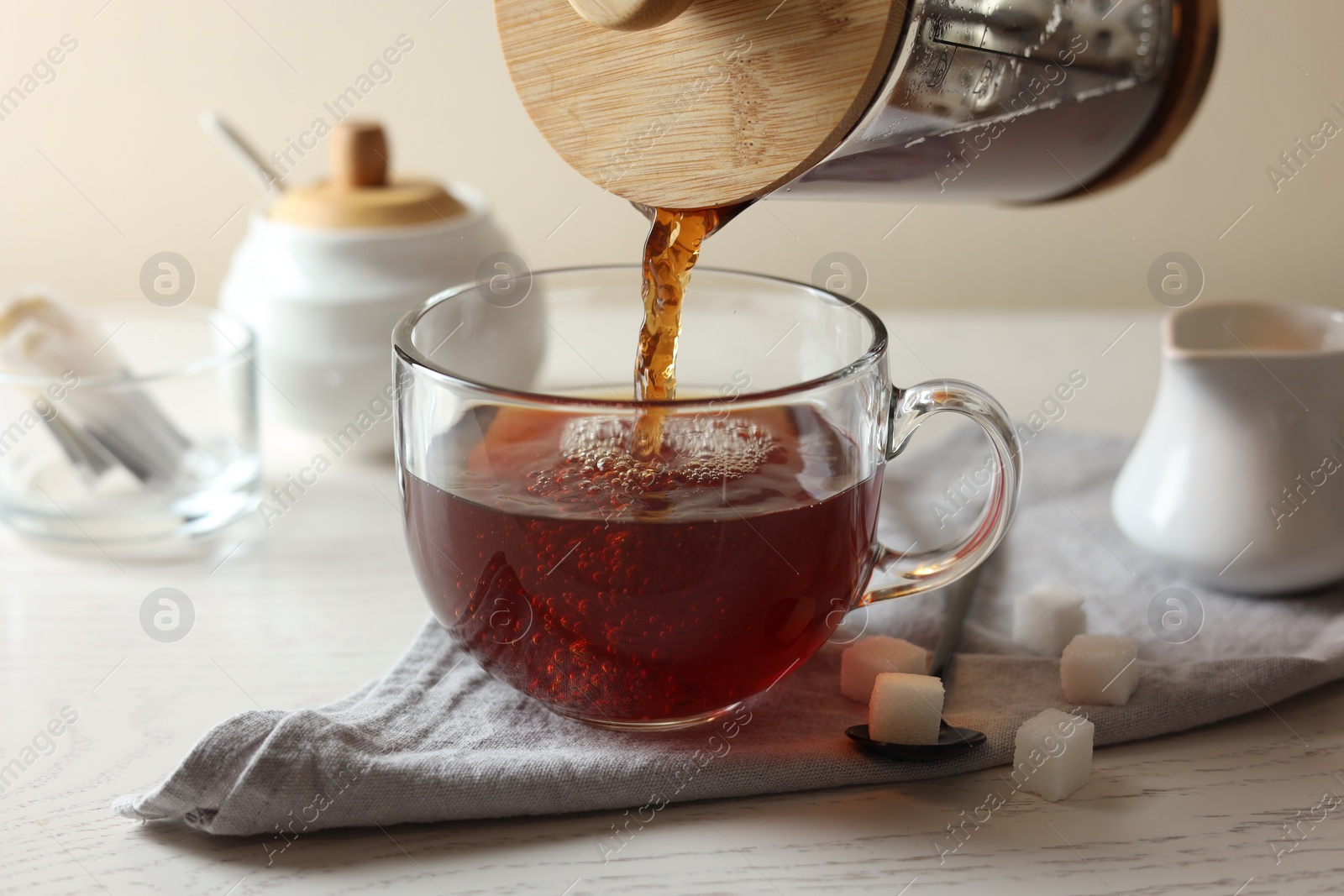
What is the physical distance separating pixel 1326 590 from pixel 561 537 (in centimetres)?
65

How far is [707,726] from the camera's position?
0.79 metres

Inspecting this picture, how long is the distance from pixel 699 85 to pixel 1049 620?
47 centimetres

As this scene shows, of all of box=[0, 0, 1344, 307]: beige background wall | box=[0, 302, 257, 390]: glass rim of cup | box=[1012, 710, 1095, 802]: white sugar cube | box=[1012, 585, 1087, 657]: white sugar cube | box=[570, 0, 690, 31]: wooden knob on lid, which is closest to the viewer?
box=[570, 0, 690, 31]: wooden knob on lid

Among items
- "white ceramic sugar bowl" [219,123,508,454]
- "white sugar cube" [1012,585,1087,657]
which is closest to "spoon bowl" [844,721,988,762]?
"white sugar cube" [1012,585,1087,657]

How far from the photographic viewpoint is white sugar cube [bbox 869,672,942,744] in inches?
29.8

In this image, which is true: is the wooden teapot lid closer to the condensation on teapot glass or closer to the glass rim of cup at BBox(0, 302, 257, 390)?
the glass rim of cup at BBox(0, 302, 257, 390)

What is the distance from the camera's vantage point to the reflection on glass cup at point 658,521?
2.29ft

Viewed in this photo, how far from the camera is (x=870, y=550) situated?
2.63 feet

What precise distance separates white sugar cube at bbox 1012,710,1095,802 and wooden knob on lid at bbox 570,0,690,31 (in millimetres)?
469

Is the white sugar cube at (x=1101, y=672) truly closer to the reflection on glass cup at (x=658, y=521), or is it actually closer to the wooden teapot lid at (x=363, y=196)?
the reflection on glass cup at (x=658, y=521)

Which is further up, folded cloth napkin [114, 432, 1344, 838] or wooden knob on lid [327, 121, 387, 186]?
wooden knob on lid [327, 121, 387, 186]

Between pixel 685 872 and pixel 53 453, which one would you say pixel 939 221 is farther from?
pixel 685 872

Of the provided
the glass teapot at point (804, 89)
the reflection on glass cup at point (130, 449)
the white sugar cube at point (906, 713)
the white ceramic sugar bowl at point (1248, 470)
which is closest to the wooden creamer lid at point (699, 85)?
the glass teapot at point (804, 89)

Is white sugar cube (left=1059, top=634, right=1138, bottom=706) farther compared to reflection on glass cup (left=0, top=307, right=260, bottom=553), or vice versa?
reflection on glass cup (left=0, top=307, right=260, bottom=553)
